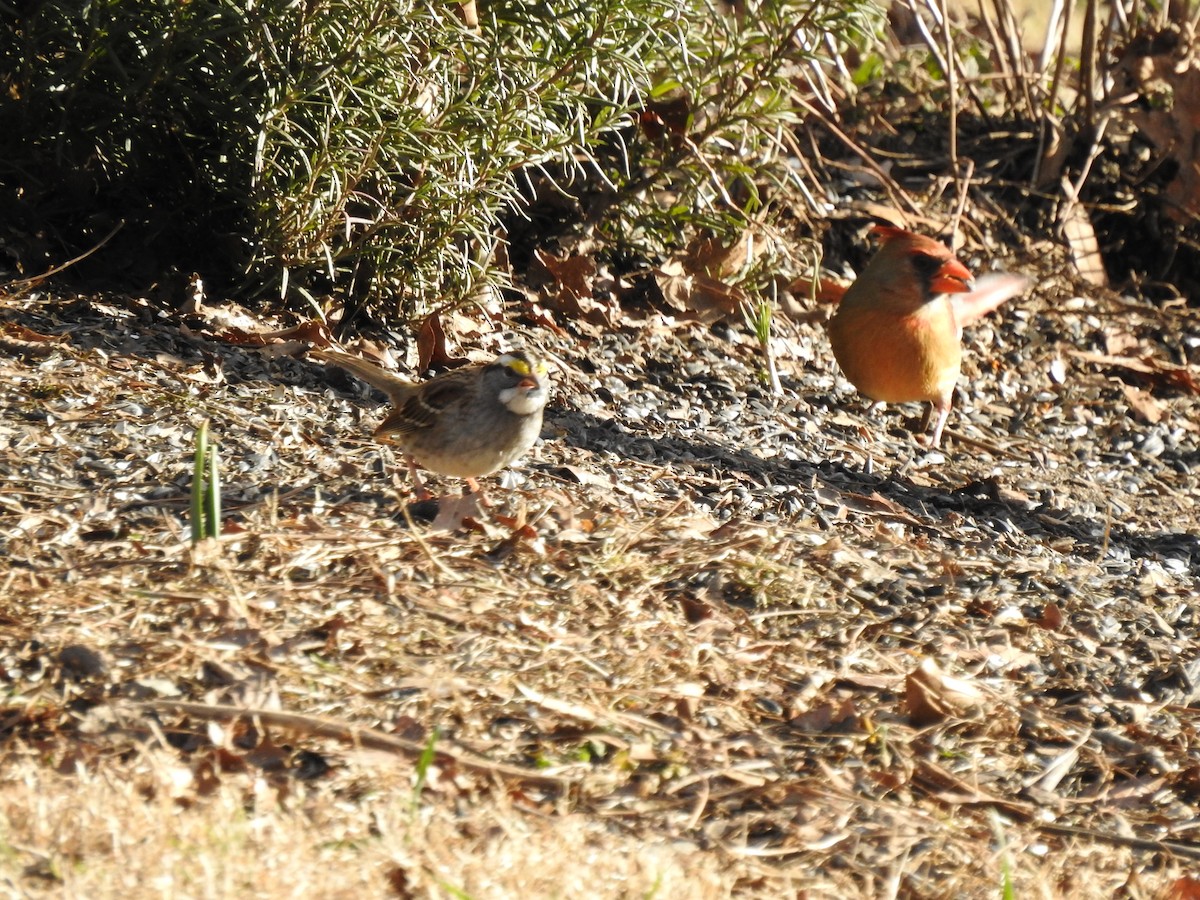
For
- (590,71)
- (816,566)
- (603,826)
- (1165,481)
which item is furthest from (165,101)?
(1165,481)

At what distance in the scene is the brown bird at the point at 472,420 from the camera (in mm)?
4508

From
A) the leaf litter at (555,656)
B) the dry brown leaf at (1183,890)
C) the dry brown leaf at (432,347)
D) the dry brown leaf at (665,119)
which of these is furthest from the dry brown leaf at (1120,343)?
the dry brown leaf at (1183,890)

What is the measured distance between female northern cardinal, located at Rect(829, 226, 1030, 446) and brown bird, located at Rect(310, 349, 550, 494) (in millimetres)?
1902

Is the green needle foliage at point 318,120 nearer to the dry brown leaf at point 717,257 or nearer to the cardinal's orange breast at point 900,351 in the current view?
the dry brown leaf at point 717,257

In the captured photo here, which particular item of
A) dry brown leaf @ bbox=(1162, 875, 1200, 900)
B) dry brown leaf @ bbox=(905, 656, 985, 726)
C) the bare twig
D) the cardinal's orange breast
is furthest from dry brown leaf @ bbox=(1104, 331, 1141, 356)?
the bare twig

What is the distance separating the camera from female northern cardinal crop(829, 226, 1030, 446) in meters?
6.11

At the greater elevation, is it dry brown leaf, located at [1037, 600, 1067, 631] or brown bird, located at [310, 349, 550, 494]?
brown bird, located at [310, 349, 550, 494]

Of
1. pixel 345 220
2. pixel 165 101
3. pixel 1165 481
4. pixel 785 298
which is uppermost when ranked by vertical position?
pixel 165 101

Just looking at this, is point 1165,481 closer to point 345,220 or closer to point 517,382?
point 517,382

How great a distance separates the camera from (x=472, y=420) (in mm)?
4492

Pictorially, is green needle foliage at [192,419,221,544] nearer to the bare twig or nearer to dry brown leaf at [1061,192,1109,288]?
the bare twig

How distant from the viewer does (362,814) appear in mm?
2975

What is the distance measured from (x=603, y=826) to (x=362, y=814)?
50 centimetres

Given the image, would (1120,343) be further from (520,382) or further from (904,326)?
(520,382)
